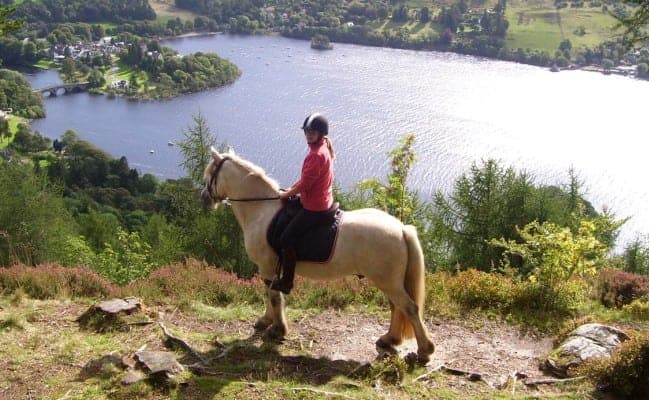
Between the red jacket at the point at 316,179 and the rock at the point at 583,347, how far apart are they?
11.3 ft

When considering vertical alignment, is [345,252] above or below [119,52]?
above

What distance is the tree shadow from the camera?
656cm

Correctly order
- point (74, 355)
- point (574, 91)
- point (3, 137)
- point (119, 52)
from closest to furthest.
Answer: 1. point (74, 355)
2. point (3, 137)
3. point (574, 91)
4. point (119, 52)

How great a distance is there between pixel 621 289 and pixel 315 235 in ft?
19.4

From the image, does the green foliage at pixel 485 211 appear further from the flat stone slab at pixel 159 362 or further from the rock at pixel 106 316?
the flat stone slab at pixel 159 362

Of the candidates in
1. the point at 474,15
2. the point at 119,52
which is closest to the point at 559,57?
the point at 474,15

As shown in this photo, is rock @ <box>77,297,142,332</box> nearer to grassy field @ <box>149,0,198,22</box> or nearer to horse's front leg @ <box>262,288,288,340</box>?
horse's front leg @ <box>262,288,288,340</box>

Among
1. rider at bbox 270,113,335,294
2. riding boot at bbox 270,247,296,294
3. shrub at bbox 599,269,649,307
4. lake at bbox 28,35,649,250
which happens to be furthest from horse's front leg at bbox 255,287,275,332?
lake at bbox 28,35,649,250

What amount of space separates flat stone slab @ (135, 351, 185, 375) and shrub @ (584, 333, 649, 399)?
4748 millimetres

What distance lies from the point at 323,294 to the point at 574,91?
9190 cm

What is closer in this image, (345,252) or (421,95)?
(345,252)

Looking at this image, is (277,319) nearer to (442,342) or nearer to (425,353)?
(425,353)

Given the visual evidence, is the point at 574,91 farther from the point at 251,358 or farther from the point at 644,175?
the point at 251,358

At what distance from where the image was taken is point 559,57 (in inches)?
4225
